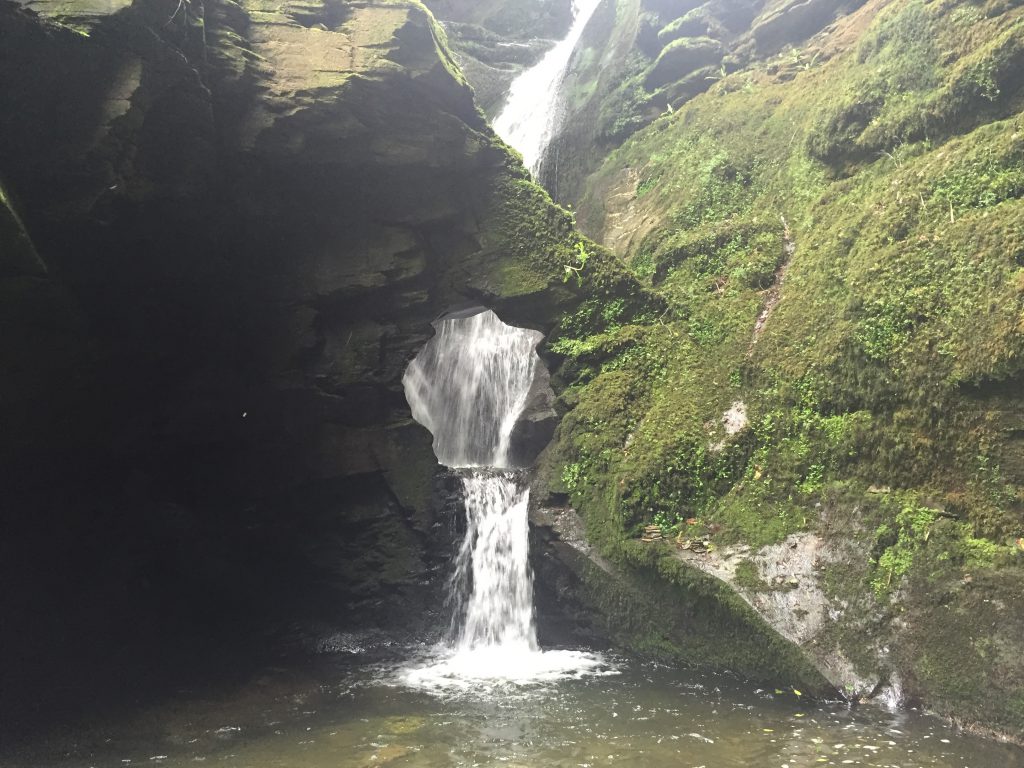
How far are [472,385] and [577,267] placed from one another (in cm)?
476

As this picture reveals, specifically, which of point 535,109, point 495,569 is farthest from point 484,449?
point 535,109

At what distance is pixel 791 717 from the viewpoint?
6.28 m

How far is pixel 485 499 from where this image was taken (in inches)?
426

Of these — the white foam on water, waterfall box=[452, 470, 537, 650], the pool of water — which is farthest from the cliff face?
the pool of water

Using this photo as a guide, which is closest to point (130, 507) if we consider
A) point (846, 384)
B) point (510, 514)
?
point (510, 514)

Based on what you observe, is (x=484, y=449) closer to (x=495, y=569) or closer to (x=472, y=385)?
(x=472, y=385)

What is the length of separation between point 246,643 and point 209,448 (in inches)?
120

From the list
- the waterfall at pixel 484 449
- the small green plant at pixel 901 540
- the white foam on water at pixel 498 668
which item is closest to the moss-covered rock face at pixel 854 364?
the small green plant at pixel 901 540

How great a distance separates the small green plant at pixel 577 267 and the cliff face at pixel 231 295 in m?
0.16

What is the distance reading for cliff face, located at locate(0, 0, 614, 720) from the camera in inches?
286

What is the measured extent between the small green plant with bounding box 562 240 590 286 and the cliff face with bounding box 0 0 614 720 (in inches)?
6.3

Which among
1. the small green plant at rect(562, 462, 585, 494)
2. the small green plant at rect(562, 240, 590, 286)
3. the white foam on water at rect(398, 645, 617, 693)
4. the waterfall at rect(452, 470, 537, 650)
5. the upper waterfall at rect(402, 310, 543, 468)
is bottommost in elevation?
the white foam on water at rect(398, 645, 617, 693)

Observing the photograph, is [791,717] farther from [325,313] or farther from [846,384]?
[325,313]

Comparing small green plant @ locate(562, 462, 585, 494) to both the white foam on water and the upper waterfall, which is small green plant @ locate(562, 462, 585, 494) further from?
the upper waterfall
